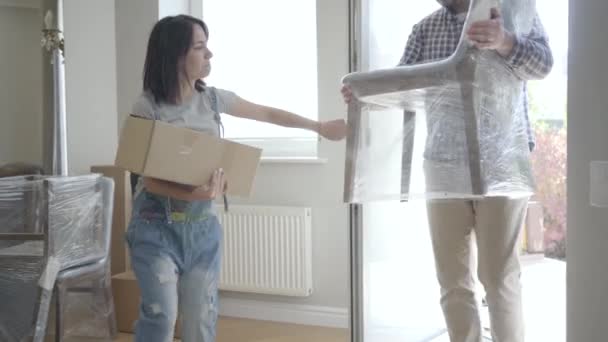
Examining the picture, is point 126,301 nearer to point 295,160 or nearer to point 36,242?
point 36,242

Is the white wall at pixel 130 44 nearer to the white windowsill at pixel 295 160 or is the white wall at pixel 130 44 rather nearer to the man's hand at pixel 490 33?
the white windowsill at pixel 295 160

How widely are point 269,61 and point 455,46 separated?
5.16 ft

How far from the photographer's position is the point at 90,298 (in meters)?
2.56

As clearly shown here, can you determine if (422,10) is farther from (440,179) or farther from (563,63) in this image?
(440,179)

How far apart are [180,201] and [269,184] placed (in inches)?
55.4

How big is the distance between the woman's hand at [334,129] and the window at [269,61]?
1.17m

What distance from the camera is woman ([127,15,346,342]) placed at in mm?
1539

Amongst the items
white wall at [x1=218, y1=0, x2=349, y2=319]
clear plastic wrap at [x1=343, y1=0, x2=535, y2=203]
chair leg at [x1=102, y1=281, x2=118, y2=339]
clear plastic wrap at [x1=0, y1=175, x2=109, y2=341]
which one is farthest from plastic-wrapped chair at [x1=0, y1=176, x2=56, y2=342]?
clear plastic wrap at [x1=343, y1=0, x2=535, y2=203]

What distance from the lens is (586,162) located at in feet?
4.34

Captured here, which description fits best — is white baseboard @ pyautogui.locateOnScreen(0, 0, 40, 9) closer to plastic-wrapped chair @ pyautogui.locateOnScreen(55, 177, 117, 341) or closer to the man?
plastic-wrapped chair @ pyautogui.locateOnScreen(55, 177, 117, 341)

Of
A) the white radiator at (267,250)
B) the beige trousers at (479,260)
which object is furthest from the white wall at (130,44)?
the beige trousers at (479,260)

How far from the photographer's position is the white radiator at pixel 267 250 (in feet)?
9.22

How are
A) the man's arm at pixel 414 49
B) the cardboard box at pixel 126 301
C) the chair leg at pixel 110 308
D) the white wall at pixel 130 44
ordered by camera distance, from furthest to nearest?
the white wall at pixel 130 44 < the cardboard box at pixel 126 301 < the chair leg at pixel 110 308 < the man's arm at pixel 414 49

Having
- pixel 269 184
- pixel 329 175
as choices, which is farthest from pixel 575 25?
pixel 269 184
